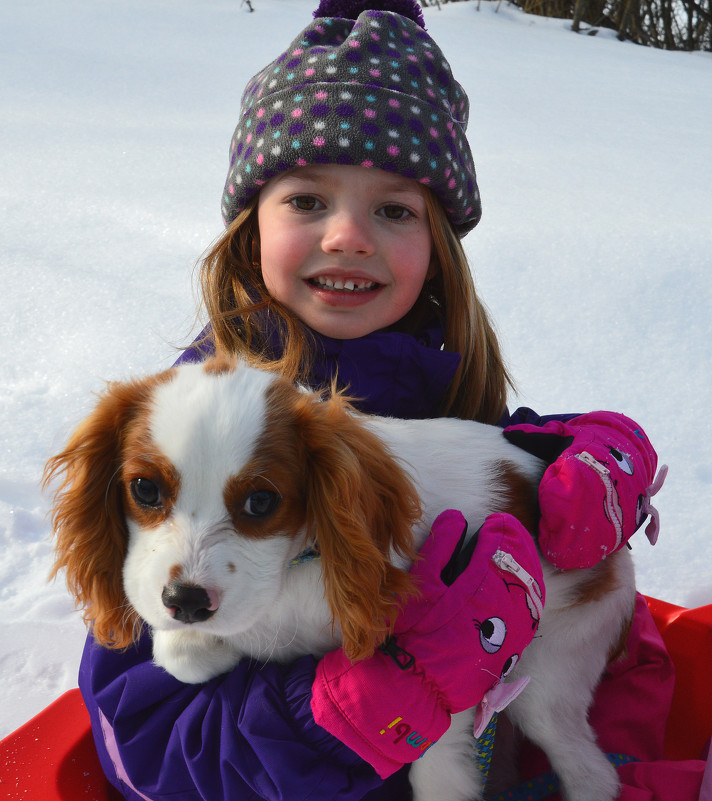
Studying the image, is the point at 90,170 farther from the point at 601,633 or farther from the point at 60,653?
the point at 601,633

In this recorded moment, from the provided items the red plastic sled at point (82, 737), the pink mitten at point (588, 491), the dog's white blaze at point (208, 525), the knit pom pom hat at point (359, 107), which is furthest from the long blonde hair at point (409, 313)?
the red plastic sled at point (82, 737)

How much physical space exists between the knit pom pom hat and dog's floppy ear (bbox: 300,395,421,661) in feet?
2.54

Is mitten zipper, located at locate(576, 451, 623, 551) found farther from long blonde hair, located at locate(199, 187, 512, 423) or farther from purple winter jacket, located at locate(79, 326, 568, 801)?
purple winter jacket, located at locate(79, 326, 568, 801)

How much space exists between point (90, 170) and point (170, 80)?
2.08m

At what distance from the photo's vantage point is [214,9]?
8.85 m

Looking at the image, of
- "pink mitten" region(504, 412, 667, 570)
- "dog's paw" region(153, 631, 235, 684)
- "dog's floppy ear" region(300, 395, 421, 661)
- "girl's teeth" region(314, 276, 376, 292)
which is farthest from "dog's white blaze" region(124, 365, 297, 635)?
"girl's teeth" region(314, 276, 376, 292)

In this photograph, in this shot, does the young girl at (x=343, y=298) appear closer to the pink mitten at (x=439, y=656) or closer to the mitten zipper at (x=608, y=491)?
the mitten zipper at (x=608, y=491)

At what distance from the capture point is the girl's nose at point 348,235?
1825 mm

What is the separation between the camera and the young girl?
4.93ft

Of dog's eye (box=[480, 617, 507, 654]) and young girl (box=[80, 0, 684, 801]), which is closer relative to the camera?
dog's eye (box=[480, 617, 507, 654])

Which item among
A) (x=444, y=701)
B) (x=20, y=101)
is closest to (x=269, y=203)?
(x=444, y=701)

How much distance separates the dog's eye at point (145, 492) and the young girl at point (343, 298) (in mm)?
442

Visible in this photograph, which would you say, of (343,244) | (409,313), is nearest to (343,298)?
(343,244)

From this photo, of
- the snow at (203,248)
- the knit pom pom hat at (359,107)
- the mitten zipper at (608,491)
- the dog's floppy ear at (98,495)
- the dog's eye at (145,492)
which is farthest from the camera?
the snow at (203,248)
